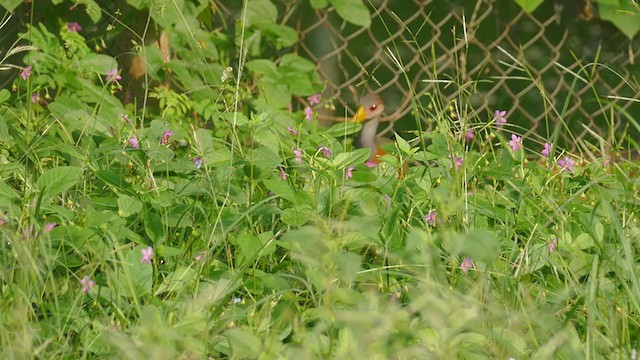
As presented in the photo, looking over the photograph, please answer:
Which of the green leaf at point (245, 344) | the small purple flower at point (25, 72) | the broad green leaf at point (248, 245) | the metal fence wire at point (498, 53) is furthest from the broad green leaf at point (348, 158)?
the metal fence wire at point (498, 53)

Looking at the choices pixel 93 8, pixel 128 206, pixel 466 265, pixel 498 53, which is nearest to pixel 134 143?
pixel 128 206

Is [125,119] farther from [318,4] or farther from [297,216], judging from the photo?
[318,4]

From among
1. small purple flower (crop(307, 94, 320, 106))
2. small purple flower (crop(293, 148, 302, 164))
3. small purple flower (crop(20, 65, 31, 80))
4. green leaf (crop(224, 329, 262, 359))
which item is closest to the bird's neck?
small purple flower (crop(307, 94, 320, 106))

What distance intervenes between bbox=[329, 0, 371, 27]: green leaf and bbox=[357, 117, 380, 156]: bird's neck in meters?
0.60

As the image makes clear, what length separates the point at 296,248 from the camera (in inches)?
90.1

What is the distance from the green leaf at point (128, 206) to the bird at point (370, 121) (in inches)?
77.4

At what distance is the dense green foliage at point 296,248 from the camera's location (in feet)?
5.83

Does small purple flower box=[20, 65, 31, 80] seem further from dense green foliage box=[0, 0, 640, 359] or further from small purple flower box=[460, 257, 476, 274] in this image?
small purple flower box=[460, 257, 476, 274]

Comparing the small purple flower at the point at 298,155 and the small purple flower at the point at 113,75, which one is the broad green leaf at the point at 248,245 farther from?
the small purple flower at the point at 113,75

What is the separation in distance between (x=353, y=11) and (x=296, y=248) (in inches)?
72.3

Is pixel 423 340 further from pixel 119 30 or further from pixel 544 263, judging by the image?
pixel 119 30

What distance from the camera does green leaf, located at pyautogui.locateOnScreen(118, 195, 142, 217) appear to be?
2398mm

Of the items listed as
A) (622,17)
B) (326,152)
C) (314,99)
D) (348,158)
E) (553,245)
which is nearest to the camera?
(553,245)

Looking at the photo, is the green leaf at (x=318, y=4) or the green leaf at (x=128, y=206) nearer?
the green leaf at (x=128, y=206)
